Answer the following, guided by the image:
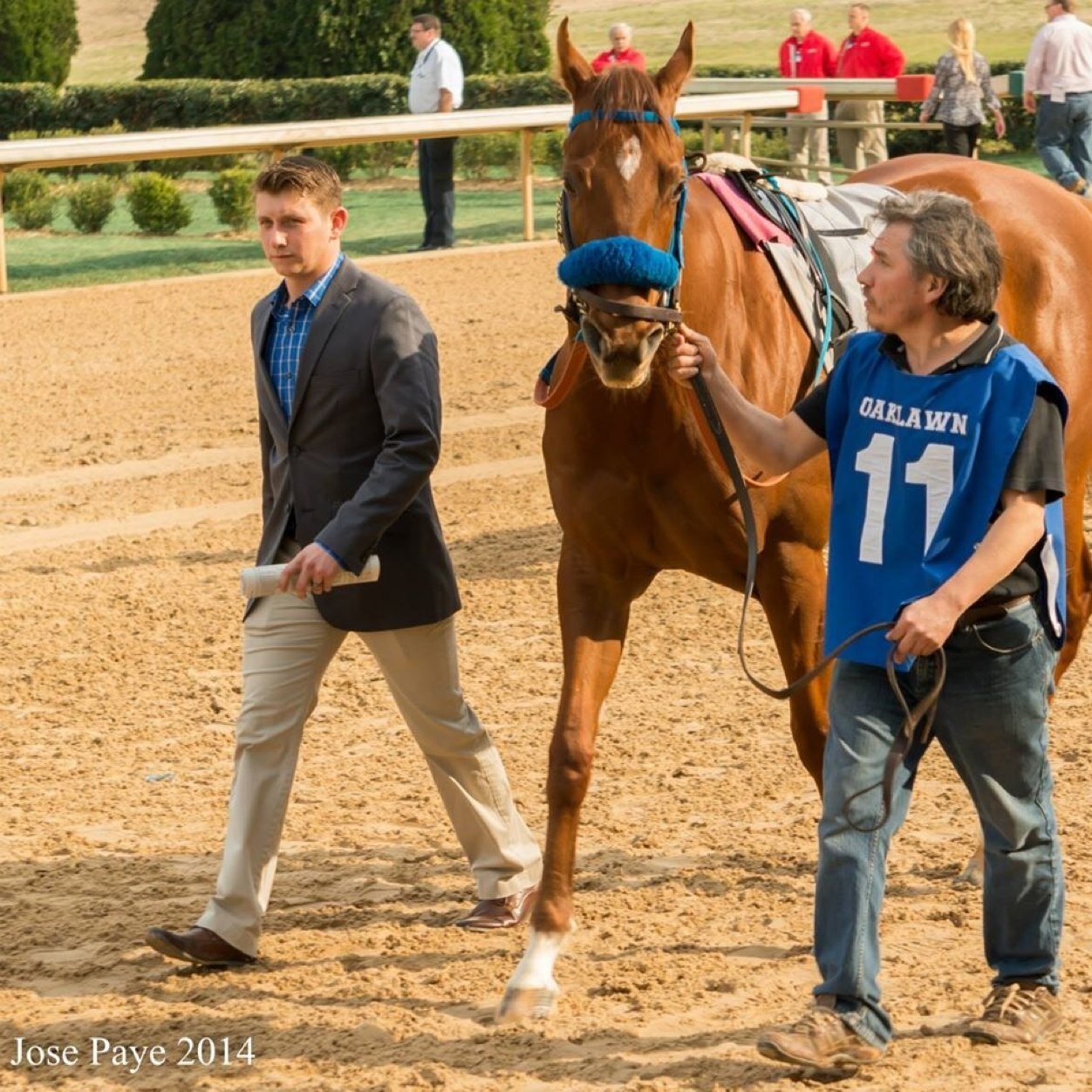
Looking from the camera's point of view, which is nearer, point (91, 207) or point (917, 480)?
point (917, 480)

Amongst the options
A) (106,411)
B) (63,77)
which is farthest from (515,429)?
(63,77)

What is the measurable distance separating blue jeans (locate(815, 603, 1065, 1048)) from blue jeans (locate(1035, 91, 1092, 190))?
11.8m

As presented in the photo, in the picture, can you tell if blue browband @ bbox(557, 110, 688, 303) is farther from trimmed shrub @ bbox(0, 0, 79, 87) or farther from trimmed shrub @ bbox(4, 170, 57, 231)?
trimmed shrub @ bbox(0, 0, 79, 87)

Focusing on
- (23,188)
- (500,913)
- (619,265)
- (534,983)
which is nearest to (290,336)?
(619,265)

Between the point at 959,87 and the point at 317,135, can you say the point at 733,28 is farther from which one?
the point at 317,135

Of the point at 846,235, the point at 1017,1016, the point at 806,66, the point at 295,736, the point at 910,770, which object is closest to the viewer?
the point at 910,770

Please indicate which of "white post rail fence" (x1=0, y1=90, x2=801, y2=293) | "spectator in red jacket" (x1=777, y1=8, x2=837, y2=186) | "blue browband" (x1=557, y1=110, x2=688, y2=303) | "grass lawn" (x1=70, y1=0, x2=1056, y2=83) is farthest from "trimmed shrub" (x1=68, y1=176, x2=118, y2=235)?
"grass lawn" (x1=70, y1=0, x2=1056, y2=83)

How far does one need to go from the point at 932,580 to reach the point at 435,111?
14.8 meters

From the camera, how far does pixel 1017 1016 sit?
3932mm

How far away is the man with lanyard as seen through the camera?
3633 millimetres

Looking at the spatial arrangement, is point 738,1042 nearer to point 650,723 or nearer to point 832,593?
point 832,593

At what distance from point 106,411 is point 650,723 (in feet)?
19.0

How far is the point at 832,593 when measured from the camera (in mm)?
3875

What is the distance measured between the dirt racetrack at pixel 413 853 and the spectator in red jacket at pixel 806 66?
10.1m
